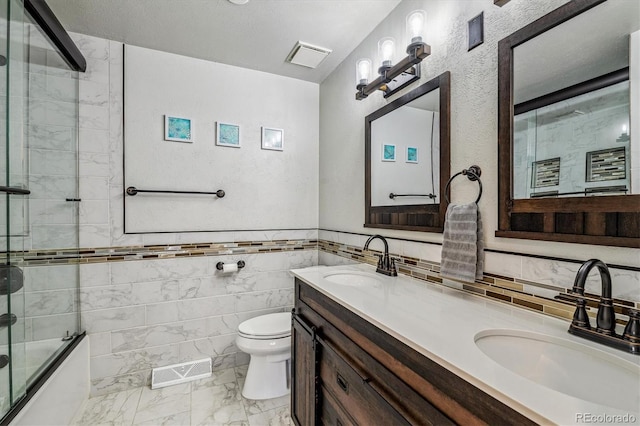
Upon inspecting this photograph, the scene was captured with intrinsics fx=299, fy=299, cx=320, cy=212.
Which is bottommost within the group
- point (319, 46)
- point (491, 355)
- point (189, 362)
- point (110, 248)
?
point (189, 362)

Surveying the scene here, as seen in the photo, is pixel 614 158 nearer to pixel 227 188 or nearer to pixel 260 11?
pixel 260 11

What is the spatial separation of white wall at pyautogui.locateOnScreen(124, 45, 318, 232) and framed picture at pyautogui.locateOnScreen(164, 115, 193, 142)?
0.03m

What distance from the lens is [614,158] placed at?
814mm

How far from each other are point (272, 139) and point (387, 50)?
3.82ft

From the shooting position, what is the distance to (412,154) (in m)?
1.58

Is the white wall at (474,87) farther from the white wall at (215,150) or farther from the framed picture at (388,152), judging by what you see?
the white wall at (215,150)

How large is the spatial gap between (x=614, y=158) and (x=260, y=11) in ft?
5.77

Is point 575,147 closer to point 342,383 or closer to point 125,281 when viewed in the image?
point 342,383

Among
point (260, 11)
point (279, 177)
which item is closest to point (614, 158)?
point (260, 11)

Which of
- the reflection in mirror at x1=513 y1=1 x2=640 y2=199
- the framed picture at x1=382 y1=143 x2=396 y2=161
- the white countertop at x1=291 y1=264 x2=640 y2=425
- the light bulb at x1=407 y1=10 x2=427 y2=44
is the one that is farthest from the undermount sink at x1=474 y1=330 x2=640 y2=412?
the light bulb at x1=407 y1=10 x2=427 y2=44

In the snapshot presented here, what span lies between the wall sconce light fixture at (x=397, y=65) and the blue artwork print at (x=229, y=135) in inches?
40.4

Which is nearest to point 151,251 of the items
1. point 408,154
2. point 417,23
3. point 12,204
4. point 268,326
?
point 12,204

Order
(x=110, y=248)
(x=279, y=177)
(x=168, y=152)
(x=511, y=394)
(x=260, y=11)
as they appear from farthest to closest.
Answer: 1. (x=279, y=177)
2. (x=168, y=152)
3. (x=110, y=248)
4. (x=260, y=11)
5. (x=511, y=394)

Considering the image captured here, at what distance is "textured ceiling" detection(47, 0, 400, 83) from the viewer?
1.66 metres
